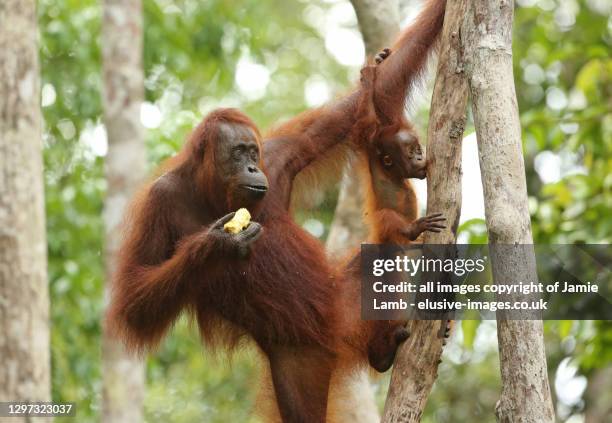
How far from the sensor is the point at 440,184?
415 cm

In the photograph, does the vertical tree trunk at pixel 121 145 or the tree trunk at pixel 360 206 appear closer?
the tree trunk at pixel 360 206

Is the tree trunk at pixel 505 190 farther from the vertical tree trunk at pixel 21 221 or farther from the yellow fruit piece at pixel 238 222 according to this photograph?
the vertical tree trunk at pixel 21 221

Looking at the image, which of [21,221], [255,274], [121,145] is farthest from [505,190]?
[121,145]

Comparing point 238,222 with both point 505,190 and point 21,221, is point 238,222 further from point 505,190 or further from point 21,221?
point 21,221

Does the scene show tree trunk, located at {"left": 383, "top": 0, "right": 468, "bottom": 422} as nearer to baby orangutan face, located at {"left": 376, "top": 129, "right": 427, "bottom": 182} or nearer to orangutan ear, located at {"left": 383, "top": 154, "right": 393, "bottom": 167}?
baby orangutan face, located at {"left": 376, "top": 129, "right": 427, "bottom": 182}

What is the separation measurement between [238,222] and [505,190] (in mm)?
1329

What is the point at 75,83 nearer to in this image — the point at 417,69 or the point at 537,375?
the point at 417,69

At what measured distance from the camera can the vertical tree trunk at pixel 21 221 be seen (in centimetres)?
561

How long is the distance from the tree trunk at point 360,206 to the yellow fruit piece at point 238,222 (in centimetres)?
118

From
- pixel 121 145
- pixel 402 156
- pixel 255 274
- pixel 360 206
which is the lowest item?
pixel 255 274

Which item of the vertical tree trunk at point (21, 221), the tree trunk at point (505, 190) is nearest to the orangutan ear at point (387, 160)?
the tree trunk at point (505, 190)

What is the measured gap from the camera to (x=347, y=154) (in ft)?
16.9

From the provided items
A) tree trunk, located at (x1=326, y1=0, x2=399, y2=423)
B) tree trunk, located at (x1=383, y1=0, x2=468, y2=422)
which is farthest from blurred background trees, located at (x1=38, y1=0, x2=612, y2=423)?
tree trunk, located at (x1=383, y1=0, x2=468, y2=422)

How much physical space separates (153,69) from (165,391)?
13.2 ft
